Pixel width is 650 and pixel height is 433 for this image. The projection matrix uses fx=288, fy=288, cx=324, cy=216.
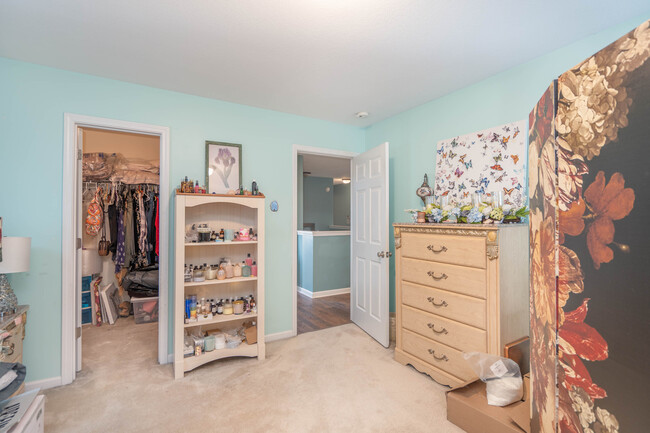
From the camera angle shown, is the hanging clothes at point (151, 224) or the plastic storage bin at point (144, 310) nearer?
the plastic storage bin at point (144, 310)

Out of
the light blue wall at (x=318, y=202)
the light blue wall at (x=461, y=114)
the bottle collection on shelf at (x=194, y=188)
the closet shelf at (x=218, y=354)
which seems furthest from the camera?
the light blue wall at (x=318, y=202)

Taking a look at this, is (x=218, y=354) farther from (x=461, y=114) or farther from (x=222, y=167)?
(x=461, y=114)

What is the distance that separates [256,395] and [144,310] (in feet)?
7.76

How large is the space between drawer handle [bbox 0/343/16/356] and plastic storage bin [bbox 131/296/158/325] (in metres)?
1.78

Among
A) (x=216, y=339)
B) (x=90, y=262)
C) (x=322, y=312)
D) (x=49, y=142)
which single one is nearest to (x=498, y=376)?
(x=216, y=339)

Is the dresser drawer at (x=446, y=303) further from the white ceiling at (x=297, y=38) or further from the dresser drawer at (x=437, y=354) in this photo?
the white ceiling at (x=297, y=38)

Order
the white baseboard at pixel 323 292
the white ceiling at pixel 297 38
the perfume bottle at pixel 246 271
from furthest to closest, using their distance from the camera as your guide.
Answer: the white baseboard at pixel 323 292
the perfume bottle at pixel 246 271
the white ceiling at pixel 297 38

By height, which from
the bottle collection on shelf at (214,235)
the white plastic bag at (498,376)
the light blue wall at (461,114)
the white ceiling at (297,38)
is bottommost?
the white plastic bag at (498,376)

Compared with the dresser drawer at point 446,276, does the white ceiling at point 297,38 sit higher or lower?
higher

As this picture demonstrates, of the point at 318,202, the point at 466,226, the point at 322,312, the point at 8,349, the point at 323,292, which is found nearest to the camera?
the point at 8,349

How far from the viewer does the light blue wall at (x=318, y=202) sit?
8.22 m

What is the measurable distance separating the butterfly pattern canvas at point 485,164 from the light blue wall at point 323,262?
2.48 meters

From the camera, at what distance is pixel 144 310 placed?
3.66 meters

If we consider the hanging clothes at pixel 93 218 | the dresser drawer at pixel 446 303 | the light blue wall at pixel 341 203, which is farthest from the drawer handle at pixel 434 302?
the light blue wall at pixel 341 203
